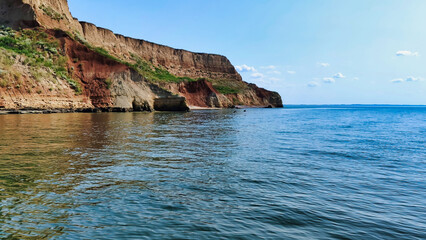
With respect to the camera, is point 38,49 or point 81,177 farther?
point 38,49

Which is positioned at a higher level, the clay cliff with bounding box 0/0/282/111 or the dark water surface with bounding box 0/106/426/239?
the clay cliff with bounding box 0/0/282/111

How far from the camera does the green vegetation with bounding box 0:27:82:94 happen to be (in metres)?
53.7

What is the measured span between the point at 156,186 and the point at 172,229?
114 inches

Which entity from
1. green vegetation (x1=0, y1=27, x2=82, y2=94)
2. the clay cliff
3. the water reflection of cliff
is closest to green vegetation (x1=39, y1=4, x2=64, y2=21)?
the clay cliff

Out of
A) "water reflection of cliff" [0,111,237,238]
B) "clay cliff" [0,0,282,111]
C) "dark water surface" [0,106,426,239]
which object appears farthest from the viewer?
"clay cliff" [0,0,282,111]

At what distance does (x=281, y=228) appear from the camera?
18.5 ft

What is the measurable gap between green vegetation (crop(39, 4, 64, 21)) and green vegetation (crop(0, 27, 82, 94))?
9616 mm

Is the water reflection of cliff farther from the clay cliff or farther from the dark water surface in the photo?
the clay cliff

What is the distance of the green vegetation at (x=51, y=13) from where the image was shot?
231ft

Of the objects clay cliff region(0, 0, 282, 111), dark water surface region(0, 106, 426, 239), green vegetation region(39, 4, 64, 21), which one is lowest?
dark water surface region(0, 106, 426, 239)

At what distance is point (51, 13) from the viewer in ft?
235

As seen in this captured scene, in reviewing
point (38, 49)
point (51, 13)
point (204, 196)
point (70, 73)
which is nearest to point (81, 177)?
point (204, 196)

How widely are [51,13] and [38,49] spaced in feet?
62.3

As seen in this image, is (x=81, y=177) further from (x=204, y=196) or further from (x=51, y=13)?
(x=51, y=13)
